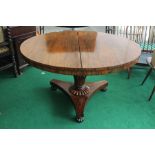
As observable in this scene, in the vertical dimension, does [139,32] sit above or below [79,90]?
above

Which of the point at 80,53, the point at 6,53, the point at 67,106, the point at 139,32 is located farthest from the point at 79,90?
the point at 139,32

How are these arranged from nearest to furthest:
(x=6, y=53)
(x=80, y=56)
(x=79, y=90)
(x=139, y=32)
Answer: (x=80, y=56) < (x=79, y=90) < (x=6, y=53) < (x=139, y=32)

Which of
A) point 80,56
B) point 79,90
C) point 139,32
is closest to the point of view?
point 80,56

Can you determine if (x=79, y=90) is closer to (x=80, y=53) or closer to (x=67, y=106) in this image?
(x=67, y=106)

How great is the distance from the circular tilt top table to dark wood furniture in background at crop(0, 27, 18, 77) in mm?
676

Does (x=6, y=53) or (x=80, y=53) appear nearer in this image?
(x=80, y=53)

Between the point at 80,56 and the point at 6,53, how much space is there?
1358 millimetres

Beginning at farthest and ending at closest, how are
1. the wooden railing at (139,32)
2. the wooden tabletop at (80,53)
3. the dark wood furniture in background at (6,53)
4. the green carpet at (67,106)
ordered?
the wooden railing at (139,32)
the dark wood furniture in background at (6,53)
the green carpet at (67,106)
the wooden tabletop at (80,53)

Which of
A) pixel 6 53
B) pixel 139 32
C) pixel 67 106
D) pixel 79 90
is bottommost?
pixel 67 106

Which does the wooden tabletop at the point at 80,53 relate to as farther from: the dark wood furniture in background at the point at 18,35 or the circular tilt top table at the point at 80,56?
the dark wood furniture in background at the point at 18,35

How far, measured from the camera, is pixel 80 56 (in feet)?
4.92

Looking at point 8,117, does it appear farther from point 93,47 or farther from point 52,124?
point 93,47

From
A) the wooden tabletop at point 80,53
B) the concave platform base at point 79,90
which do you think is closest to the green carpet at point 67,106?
the concave platform base at point 79,90

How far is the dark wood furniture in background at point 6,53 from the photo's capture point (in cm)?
240
